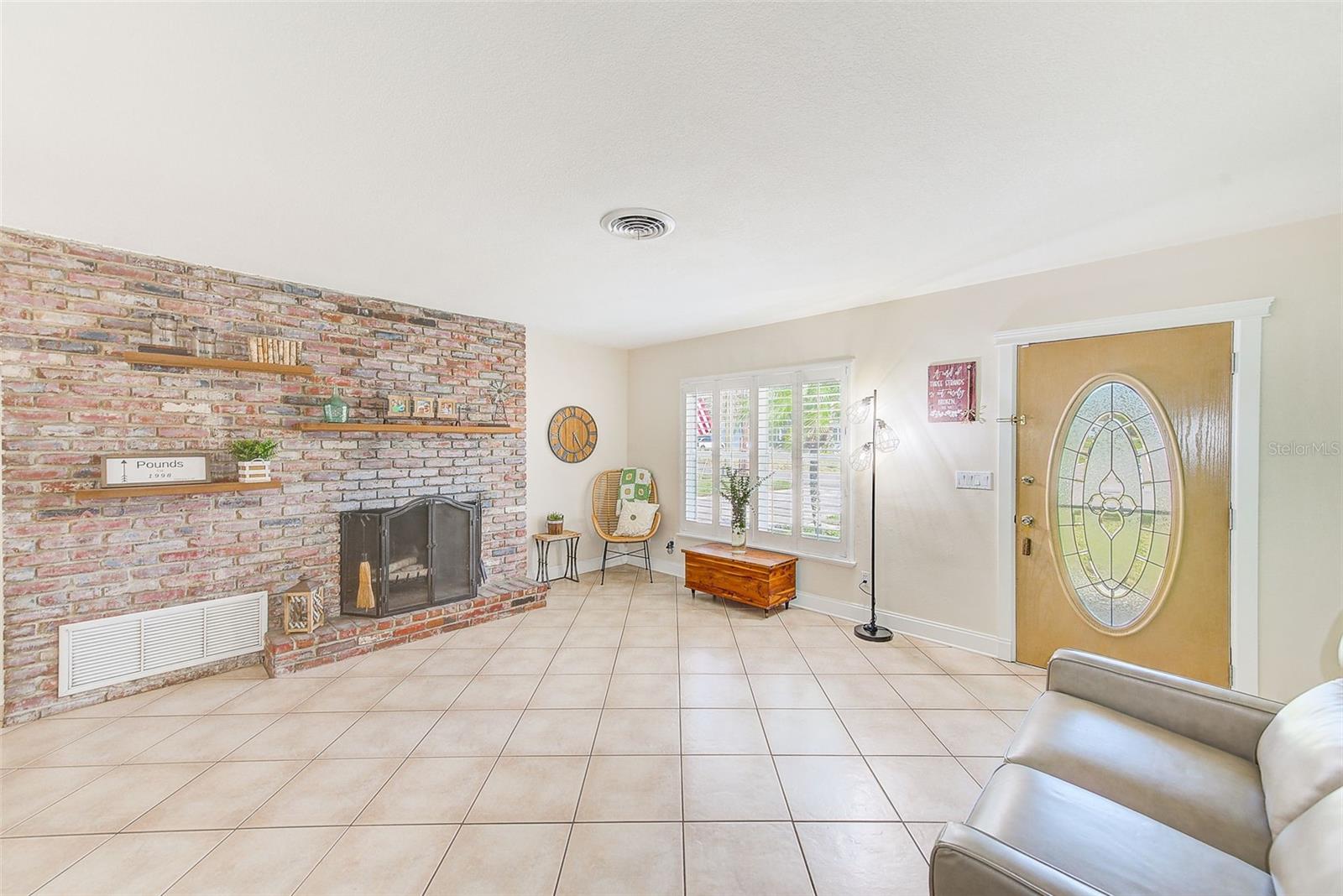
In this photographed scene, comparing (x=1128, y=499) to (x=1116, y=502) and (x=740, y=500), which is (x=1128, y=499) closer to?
(x=1116, y=502)

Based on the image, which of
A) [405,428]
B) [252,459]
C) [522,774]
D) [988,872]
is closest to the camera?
[988,872]

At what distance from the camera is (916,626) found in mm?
3771

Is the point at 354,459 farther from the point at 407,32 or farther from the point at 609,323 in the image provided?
the point at 407,32

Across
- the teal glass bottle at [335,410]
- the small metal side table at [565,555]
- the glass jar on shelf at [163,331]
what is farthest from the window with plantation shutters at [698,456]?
the glass jar on shelf at [163,331]

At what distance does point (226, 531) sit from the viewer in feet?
10.7

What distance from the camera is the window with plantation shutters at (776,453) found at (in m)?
4.23

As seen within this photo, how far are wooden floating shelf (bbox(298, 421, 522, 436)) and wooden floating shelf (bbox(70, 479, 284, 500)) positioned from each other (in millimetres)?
438

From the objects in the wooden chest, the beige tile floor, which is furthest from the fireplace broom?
the wooden chest

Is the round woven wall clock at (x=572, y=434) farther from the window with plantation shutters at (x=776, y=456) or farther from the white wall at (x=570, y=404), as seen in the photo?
the window with plantation shutters at (x=776, y=456)

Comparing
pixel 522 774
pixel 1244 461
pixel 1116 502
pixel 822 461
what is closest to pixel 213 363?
pixel 522 774

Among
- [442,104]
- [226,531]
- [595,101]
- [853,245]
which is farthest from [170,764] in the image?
[853,245]

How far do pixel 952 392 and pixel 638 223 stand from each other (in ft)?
8.10

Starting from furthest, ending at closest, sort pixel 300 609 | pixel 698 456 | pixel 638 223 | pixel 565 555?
pixel 565 555 < pixel 698 456 < pixel 300 609 < pixel 638 223

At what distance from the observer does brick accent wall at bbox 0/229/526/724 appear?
2.68 metres
